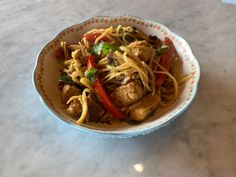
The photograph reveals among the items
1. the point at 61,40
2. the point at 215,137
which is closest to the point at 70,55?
Answer: the point at 61,40

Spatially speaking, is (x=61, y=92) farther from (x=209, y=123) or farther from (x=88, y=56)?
(x=209, y=123)

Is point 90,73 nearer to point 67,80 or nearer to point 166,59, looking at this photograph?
point 67,80

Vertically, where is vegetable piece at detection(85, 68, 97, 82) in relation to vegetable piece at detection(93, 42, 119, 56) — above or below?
below

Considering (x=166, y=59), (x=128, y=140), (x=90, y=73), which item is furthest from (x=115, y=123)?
(x=166, y=59)

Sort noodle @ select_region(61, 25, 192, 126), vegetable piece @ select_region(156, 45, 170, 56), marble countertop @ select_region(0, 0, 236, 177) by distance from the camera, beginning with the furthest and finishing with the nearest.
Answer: vegetable piece @ select_region(156, 45, 170, 56), noodle @ select_region(61, 25, 192, 126), marble countertop @ select_region(0, 0, 236, 177)

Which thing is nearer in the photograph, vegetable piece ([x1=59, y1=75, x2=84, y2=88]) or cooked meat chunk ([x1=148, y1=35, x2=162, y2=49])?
vegetable piece ([x1=59, y1=75, x2=84, y2=88])

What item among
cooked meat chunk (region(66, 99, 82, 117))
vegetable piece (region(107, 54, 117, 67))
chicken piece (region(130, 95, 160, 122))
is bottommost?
chicken piece (region(130, 95, 160, 122))

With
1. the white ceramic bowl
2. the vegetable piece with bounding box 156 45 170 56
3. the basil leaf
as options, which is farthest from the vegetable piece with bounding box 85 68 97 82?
the vegetable piece with bounding box 156 45 170 56

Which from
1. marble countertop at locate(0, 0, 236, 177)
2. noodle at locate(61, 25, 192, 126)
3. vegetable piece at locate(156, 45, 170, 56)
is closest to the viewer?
marble countertop at locate(0, 0, 236, 177)

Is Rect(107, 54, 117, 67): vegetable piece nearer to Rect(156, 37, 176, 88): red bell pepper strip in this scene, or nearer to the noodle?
the noodle
